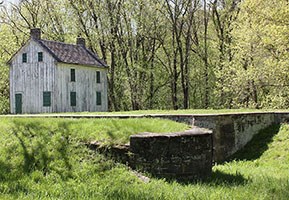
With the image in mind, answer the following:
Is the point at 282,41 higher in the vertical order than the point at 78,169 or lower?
higher

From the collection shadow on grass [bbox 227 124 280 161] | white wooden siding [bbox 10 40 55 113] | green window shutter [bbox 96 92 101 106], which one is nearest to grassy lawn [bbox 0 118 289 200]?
shadow on grass [bbox 227 124 280 161]

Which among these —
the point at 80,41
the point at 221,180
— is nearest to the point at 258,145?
the point at 221,180

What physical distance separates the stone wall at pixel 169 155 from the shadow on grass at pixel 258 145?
20.5ft

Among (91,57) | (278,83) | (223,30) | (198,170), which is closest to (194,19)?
(223,30)

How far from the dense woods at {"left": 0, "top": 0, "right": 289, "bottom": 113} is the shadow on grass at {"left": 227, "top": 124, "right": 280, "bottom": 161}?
15562mm

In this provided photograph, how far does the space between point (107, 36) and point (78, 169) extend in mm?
31148

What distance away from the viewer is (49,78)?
31.0m

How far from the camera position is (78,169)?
9289 mm

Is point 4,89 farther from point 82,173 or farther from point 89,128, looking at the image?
point 82,173

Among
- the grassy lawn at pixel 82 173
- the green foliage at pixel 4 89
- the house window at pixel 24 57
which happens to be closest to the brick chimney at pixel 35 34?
the house window at pixel 24 57

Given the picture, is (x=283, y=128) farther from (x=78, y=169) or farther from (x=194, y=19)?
(x=194, y=19)

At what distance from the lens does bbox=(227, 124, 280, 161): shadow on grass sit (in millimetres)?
16094

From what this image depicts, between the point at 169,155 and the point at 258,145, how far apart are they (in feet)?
26.5

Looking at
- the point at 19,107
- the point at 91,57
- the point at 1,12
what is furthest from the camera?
the point at 1,12
